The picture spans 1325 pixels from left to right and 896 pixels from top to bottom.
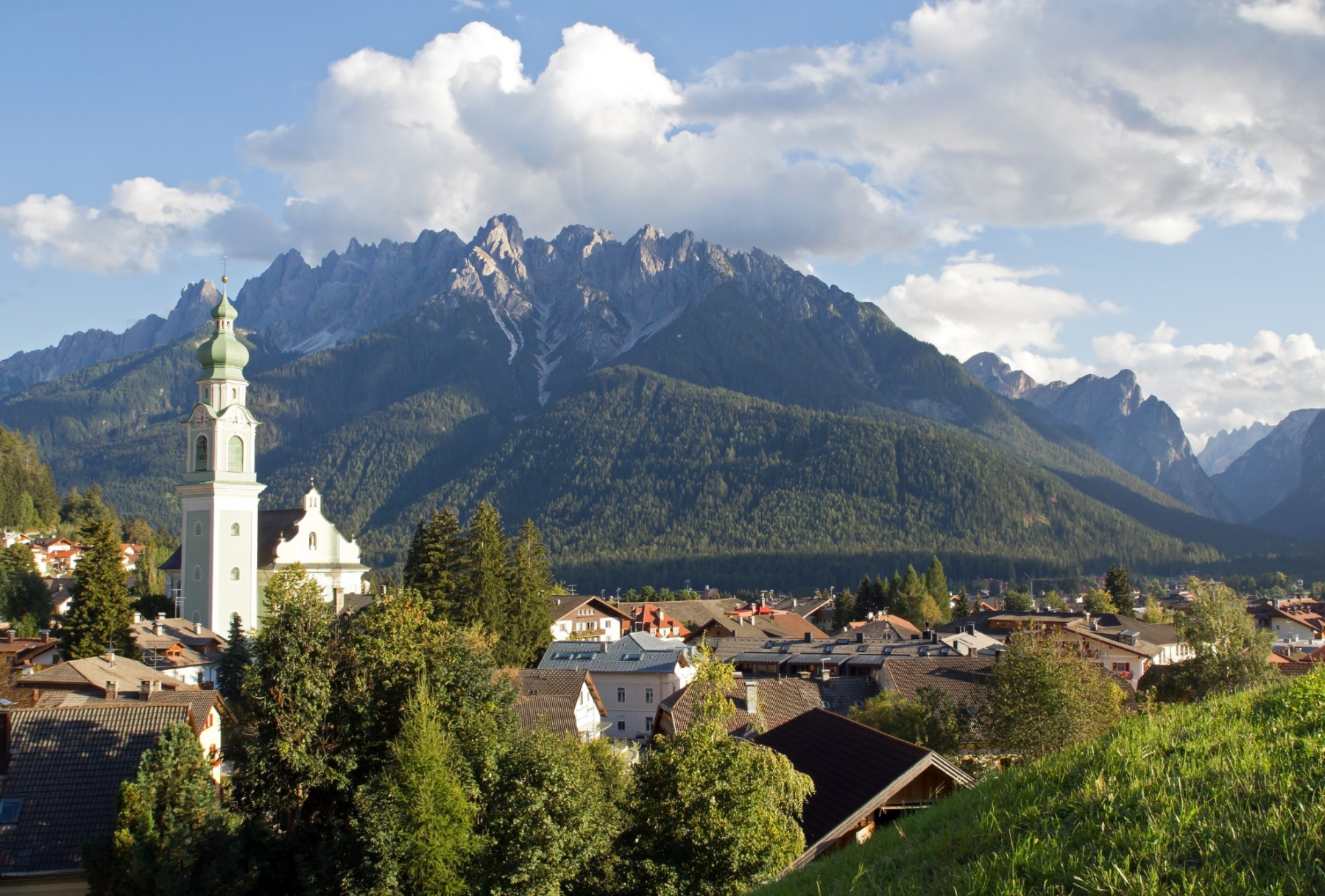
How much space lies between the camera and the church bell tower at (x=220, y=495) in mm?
74562

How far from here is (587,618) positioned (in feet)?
325

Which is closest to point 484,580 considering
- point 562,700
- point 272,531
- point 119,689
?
point 562,700

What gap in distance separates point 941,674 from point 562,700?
62.7ft

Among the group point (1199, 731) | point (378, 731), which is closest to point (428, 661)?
point (378, 731)

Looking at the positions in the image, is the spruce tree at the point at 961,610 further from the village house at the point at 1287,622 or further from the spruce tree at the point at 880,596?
the village house at the point at 1287,622

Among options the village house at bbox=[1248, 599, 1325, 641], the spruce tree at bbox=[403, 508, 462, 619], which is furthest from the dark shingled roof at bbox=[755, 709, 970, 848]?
the village house at bbox=[1248, 599, 1325, 641]

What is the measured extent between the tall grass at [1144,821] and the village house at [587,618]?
84.9 m

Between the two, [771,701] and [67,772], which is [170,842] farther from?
[771,701]

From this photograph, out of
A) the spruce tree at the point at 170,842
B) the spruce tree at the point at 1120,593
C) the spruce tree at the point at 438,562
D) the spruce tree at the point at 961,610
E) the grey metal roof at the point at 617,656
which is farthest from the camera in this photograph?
the spruce tree at the point at 961,610

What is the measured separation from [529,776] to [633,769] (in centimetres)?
221

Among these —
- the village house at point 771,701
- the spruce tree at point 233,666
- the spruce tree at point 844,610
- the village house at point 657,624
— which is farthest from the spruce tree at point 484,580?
the spruce tree at point 844,610

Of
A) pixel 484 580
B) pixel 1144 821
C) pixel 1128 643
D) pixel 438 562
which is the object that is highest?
pixel 438 562

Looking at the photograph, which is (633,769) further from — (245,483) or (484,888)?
(245,483)

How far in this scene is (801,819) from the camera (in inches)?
890
